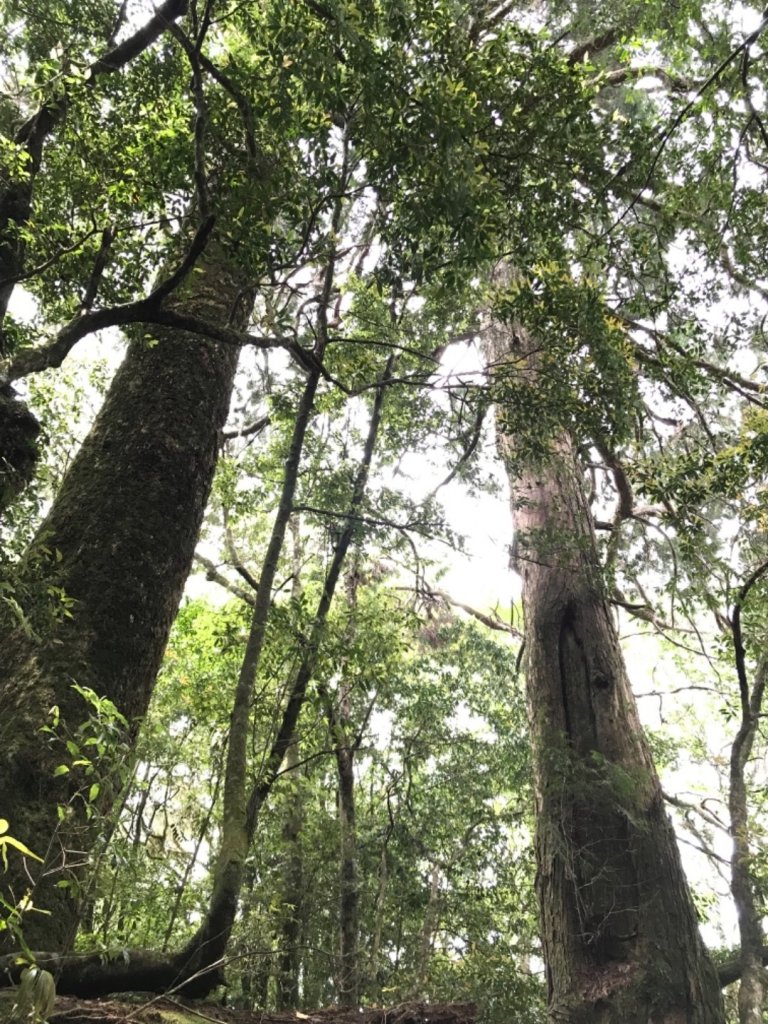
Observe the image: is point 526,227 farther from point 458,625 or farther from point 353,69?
point 458,625

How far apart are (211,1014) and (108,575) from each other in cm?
182

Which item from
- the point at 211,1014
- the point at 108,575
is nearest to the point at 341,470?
the point at 108,575

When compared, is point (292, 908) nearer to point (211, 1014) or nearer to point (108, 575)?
point (211, 1014)

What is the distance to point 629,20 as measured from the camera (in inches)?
243

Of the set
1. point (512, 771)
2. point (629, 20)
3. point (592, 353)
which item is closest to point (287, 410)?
point (592, 353)

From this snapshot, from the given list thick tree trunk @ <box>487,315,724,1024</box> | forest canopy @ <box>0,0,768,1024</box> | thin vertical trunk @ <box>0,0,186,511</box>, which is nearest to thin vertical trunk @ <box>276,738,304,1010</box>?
Answer: forest canopy @ <box>0,0,768,1024</box>

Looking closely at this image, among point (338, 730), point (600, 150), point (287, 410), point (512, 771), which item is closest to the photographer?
point (600, 150)

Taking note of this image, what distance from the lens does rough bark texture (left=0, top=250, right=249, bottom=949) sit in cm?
256

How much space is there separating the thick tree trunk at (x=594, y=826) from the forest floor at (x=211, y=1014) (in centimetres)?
242

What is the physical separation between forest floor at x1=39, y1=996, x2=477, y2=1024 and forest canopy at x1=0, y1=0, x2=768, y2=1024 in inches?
4.3

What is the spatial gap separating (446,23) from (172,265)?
195 centimetres

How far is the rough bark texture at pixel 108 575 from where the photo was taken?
256 centimetres

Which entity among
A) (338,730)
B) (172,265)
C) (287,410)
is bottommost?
(338,730)

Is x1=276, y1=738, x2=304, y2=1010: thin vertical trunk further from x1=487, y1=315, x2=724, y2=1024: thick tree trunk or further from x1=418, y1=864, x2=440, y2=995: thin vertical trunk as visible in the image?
x1=487, y1=315, x2=724, y2=1024: thick tree trunk
